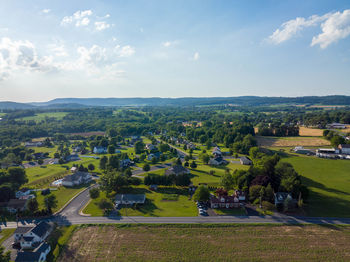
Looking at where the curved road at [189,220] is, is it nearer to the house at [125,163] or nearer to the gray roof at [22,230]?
the gray roof at [22,230]

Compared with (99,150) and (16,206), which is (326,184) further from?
(99,150)

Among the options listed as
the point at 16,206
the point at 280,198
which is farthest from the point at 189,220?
the point at 16,206

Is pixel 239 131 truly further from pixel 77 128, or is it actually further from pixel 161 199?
pixel 77 128

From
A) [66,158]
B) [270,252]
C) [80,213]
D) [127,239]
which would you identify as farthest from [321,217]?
[66,158]

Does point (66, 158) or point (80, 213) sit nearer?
point (80, 213)

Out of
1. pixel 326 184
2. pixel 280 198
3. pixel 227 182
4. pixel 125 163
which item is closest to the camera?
pixel 280 198

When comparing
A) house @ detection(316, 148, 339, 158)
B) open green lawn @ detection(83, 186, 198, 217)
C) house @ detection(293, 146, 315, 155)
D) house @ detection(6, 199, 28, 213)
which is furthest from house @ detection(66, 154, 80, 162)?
house @ detection(316, 148, 339, 158)
